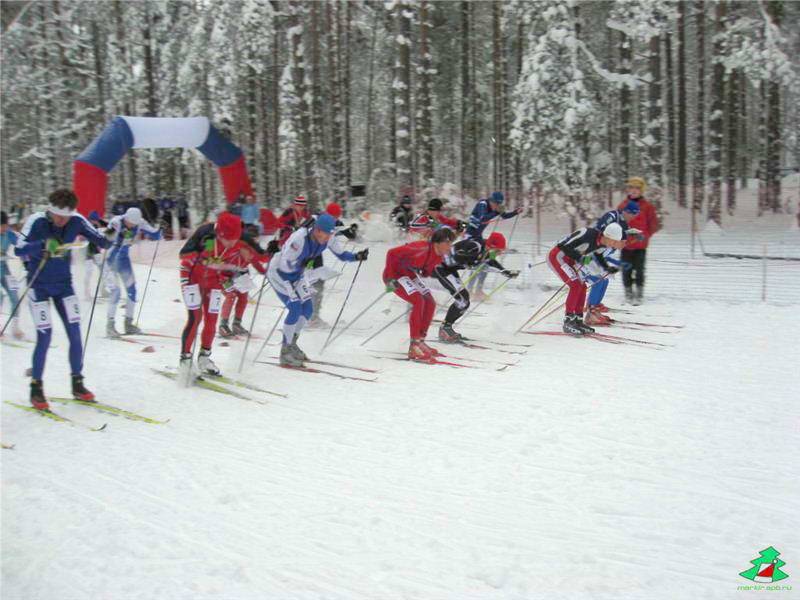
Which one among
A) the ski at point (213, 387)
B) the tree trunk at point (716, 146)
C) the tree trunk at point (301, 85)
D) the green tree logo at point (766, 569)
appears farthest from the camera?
the tree trunk at point (301, 85)

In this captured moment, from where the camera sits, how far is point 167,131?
1515 cm

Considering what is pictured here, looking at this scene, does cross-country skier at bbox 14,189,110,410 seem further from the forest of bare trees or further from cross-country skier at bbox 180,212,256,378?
the forest of bare trees

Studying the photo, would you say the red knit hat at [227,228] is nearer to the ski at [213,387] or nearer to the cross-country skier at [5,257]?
the ski at [213,387]

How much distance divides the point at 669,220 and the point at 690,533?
17041mm

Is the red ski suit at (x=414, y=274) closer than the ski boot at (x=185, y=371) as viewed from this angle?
No

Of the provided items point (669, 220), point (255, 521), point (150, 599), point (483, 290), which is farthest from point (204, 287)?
point (669, 220)

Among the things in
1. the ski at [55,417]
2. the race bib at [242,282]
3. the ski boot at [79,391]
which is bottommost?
the ski at [55,417]

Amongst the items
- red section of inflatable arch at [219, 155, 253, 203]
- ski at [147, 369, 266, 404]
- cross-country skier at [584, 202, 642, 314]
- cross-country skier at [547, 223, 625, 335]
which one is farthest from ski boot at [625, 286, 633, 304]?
red section of inflatable arch at [219, 155, 253, 203]

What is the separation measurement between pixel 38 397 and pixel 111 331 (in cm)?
336

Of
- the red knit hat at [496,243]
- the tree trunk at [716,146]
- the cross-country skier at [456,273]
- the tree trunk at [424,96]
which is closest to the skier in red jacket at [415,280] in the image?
the cross-country skier at [456,273]

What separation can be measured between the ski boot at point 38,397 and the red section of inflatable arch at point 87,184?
8606mm

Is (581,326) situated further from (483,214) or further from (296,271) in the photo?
(296,271)

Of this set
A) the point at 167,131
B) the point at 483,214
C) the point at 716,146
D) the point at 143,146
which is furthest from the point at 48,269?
the point at 716,146

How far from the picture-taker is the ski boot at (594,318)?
9.34m
